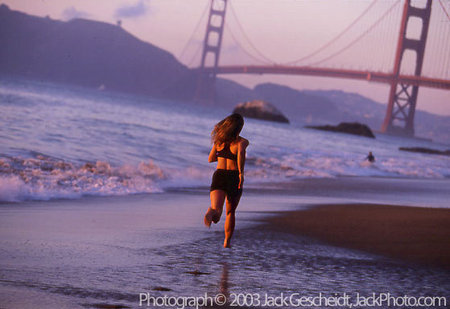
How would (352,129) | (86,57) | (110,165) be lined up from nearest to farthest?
(110,165) → (352,129) → (86,57)

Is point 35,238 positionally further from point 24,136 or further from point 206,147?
point 206,147

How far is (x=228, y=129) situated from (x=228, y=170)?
327 millimetres

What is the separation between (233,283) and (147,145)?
13.0 m

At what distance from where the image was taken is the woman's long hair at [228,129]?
4.14 meters

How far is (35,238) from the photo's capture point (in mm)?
4191

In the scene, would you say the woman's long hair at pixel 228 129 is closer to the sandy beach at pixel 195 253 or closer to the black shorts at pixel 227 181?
the black shorts at pixel 227 181

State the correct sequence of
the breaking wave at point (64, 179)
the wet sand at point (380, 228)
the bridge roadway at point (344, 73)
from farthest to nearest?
the bridge roadway at point (344, 73), the breaking wave at point (64, 179), the wet sand at point (380, 228)

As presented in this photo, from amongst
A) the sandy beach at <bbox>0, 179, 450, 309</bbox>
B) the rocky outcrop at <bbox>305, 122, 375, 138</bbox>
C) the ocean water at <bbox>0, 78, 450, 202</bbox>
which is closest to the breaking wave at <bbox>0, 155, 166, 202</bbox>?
the ocean water at <bbox>0, 78, 450, 202</bbox>

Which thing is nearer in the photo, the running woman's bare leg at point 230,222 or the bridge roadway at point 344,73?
the running woman's bare leg at point 230,222

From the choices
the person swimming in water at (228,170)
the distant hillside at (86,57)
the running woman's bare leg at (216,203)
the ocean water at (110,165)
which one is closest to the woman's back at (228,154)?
the person swimming in water at (228,170)

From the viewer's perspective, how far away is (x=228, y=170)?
13.9 ft

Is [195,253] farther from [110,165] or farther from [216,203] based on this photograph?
[110,165]

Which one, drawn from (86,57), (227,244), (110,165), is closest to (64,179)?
(110,165)

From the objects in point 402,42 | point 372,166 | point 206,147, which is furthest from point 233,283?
point 402,42
